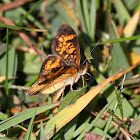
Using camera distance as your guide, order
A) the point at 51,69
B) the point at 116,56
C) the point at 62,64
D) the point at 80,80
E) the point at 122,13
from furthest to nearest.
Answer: the point at 122,13
the point at 116,56
the point at 80,80
the point at 62,64
the point at 51,69

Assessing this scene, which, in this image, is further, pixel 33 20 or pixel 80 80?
pixel 33 20

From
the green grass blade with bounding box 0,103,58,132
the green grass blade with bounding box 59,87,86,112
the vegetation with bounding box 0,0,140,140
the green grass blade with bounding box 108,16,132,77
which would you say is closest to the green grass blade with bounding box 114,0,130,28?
the vegetation with bounding box 0,0,140,140

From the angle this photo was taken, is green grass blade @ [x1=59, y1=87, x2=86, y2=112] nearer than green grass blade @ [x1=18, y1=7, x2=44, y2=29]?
Yes

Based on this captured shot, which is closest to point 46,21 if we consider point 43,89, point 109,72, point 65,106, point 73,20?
point 73,20

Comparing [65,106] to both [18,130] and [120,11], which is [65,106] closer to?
[18,130]

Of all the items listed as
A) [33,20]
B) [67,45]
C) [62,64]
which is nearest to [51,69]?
[62,64]

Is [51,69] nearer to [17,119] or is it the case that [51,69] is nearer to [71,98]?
[71,98]

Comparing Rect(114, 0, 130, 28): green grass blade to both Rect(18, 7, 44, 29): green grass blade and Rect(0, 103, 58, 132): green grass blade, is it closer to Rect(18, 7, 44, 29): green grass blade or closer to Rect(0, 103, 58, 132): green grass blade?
Rect(18, 7, 44, 29): green grass blade
